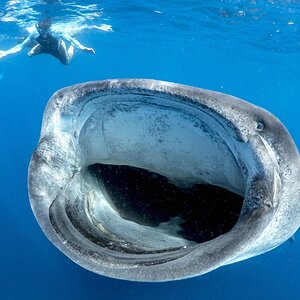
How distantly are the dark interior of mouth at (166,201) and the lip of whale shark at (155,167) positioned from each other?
0.13ft

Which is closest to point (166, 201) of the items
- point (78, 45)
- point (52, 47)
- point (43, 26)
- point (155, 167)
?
point (155, 167)

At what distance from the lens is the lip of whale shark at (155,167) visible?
5.00 ft

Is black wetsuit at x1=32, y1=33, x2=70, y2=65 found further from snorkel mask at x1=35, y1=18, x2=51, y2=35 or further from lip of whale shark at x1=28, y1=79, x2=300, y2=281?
A: lip of whale shark at x1=28, y1=79, x2=300, y2=281

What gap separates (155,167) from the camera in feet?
8.70

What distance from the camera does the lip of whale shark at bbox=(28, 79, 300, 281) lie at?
1524mm

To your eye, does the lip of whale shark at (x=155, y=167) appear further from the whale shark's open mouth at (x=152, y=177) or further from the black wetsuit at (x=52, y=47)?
the black wetsuit at (x=52, y=47)

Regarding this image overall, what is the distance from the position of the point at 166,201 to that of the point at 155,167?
0.42 metres

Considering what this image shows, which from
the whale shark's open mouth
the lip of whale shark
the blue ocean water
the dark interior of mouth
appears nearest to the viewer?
the lip of whale shark

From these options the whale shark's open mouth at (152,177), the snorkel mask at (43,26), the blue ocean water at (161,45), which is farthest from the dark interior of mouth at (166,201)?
the snorkel mask at (43,26)

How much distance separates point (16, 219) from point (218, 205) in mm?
11822

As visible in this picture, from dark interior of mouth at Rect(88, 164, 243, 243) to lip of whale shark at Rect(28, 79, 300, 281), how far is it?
39mm

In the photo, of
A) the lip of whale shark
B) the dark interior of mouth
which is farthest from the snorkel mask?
the lip of whale shark

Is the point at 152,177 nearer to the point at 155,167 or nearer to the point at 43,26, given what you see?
the point at 155,167

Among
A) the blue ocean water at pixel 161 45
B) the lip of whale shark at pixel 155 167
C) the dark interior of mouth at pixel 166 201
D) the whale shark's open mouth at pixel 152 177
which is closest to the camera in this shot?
the lip of whale shark at pixel 155 167
